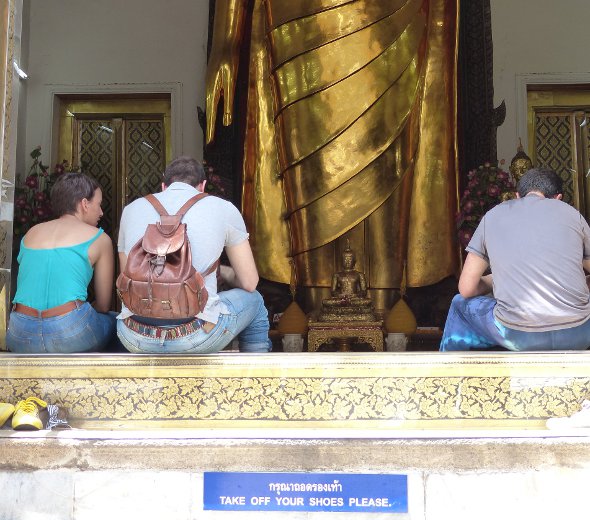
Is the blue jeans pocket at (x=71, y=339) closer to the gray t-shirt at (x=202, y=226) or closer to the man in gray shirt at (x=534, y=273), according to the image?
the gray t-shirt at (x=202, y=226)

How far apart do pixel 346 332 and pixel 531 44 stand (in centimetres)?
218

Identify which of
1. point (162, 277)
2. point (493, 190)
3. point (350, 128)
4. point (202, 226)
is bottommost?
point (162, 277)

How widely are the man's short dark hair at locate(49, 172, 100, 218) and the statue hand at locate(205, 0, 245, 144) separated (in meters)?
1.14

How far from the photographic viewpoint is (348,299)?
13.1 ft

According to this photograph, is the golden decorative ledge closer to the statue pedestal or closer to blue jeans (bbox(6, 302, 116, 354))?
blue jeans (bbox(6, 302, 116, 354))

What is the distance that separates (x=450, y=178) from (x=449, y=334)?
219 centimetres

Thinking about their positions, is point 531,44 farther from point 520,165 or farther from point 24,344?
point 24,344

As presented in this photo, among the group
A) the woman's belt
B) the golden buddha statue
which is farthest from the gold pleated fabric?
the woman's belt

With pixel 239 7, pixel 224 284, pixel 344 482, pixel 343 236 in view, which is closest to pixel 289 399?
pixel 344 482

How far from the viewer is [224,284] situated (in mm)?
2650

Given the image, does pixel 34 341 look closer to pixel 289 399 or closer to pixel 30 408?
pixel 30 408

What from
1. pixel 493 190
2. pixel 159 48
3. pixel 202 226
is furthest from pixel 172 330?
pixel 159 48

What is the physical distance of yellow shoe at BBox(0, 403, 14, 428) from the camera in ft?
7.64

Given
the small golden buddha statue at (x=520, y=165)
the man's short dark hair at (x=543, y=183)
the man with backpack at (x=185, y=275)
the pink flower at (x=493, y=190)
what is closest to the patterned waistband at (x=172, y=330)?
the man with backpack at (x=185, y=275)
